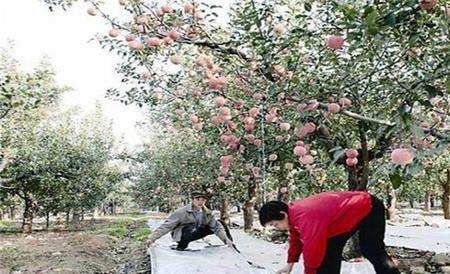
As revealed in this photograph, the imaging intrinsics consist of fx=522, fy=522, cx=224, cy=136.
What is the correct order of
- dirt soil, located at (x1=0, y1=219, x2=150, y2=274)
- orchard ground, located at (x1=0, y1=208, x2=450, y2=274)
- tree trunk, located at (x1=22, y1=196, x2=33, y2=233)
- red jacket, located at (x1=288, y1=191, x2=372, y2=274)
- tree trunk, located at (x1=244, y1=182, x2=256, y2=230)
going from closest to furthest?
1. red jacket, located at (x1=288, y1=191, x2=372, y2=274)
2. orchard ground, located at (x1=0, y1=208, x2=450, y2=274)
3. dirt soil, located at (x1=0, y1=219, x2=150, y2=274)
4. tree trunk, located at (x1=244, y1=182, x2=256, y2=230)
5. tree trunk, located at (x1=22, y1=196, x2=33, y2=233)

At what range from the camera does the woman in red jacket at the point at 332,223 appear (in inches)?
111

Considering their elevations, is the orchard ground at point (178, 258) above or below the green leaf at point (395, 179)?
below

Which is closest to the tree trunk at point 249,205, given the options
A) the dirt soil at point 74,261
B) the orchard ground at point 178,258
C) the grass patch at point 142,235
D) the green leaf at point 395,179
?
the orchard ground at point 178,258

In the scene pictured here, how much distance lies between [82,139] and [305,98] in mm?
15453

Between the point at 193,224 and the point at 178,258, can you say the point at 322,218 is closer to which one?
the point at 178,258

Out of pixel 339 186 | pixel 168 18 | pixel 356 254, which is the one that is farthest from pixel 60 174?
pixel 168 18

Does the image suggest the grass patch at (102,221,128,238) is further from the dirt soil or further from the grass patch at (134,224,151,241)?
the dirt soil

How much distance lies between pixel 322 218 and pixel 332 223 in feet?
0.31

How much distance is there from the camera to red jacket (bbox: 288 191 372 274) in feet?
9.12

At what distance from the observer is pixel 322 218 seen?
2848 millimetres

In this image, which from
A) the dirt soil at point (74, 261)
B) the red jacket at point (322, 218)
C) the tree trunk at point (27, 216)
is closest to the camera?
the red jacket at point (322, 218)

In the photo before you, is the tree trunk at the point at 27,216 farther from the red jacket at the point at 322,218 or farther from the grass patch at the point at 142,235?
the red jacket at the point at 322,218

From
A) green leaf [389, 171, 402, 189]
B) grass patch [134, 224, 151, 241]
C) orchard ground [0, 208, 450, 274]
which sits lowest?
orchard ground [0, 208, 450, 274]

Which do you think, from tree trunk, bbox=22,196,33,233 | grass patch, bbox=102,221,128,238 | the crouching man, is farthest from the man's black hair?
tree trunk, bbox=22,196,33,233
